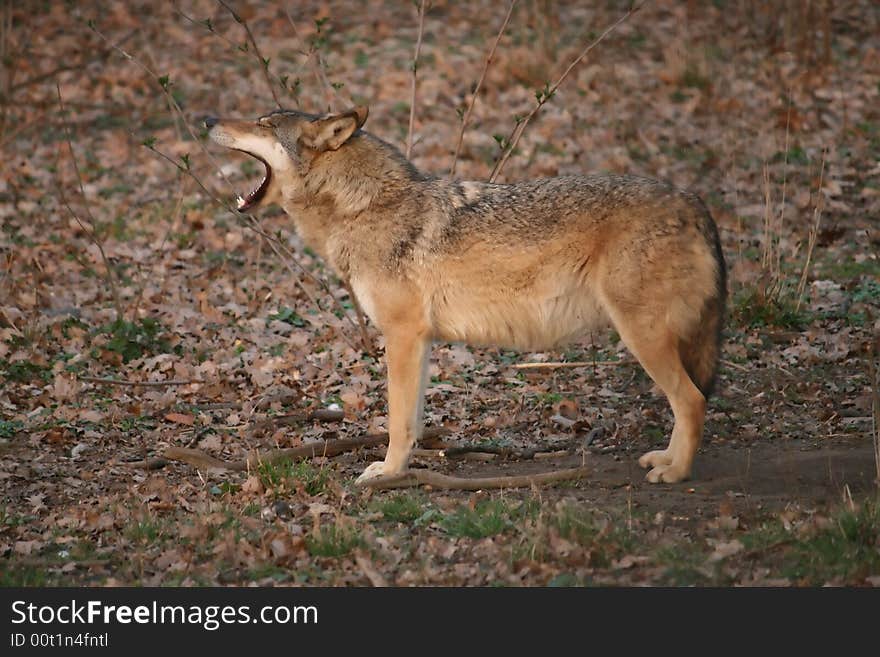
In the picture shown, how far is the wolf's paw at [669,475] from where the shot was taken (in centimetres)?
691


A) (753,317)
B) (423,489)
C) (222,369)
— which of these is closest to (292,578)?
(423,489)

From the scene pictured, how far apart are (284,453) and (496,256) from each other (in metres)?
1.91

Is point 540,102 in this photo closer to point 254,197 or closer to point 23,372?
point 254,197

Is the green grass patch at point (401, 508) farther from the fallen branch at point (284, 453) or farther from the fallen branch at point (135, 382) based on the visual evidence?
the fallen branch at point (135, 382)

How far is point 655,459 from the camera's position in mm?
7215

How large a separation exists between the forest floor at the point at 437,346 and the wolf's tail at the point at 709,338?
2.00 feet

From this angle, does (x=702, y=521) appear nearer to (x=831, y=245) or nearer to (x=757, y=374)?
(x=757, y=374)

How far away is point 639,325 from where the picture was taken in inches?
270

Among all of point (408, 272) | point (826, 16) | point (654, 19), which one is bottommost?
point (408, 272)

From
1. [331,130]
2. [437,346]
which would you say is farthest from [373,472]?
[437,346]

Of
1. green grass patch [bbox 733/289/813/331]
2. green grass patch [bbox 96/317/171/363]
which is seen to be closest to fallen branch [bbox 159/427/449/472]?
green grass patch [bbox 96/317/171/363]

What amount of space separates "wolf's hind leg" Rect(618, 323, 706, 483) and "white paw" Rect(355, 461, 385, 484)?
1.69 m

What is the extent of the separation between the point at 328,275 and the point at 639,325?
17.7 feet

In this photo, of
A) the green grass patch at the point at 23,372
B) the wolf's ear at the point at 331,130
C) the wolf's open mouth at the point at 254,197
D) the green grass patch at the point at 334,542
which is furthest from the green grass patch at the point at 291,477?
the green grass patch at the point at 23,372
